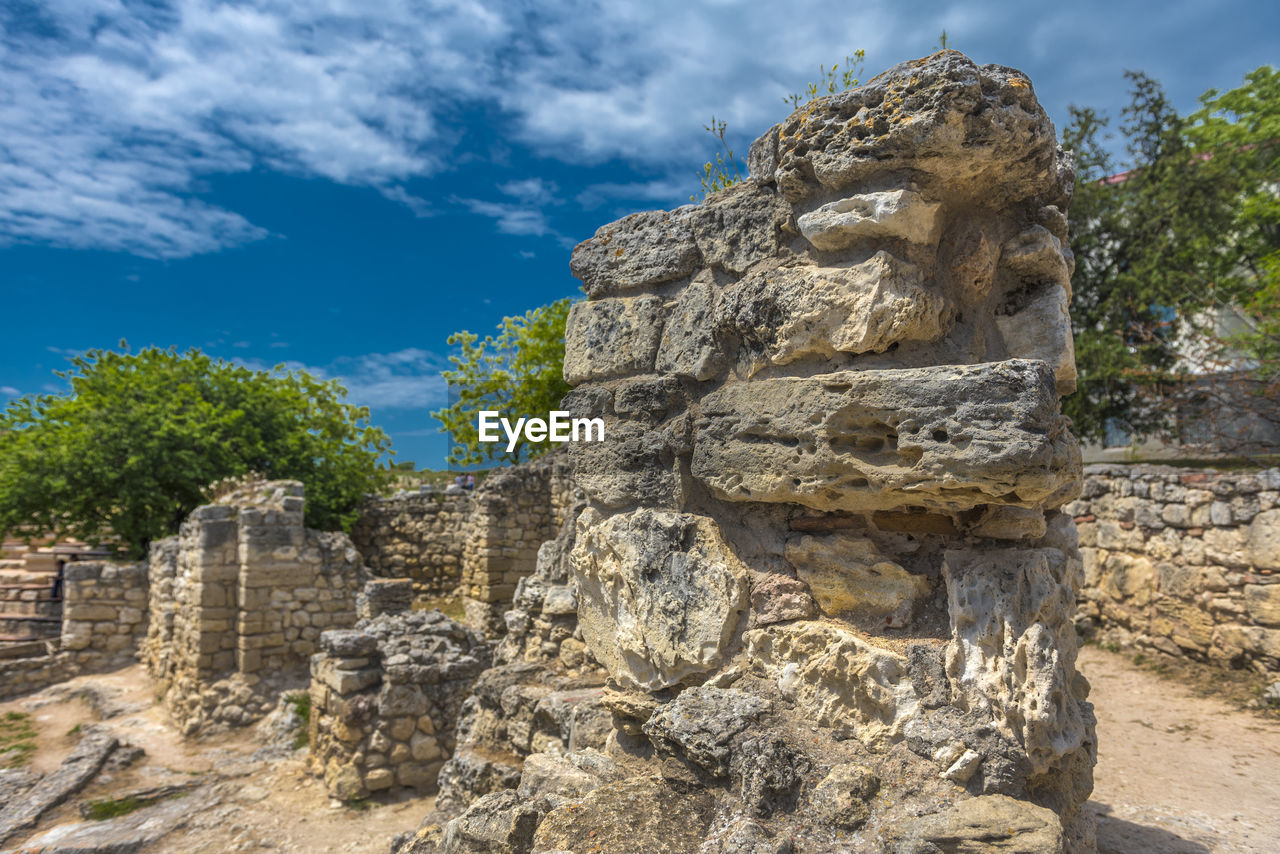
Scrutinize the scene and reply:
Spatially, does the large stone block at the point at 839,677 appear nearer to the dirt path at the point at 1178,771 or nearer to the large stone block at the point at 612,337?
the large stone block at the point at 612,337

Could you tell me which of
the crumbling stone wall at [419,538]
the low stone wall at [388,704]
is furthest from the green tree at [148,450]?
the low stone wall at [388,704]

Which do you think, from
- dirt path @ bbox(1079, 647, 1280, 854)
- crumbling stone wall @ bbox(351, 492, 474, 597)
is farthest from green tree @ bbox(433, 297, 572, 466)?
dirt path @ bbox(1079, 647, 1280, 854)

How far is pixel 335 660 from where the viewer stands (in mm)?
5633

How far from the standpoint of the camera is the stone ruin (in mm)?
1760

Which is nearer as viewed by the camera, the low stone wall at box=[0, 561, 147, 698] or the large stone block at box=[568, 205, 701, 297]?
the large stone block at box=[568, 205, 701, 297]

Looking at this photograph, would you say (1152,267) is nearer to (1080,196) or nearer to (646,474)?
(1080,196)

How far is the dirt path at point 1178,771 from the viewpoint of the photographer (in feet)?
11.4

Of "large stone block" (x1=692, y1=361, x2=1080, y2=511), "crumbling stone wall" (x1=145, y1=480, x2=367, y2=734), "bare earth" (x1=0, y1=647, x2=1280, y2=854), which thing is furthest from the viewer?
"crumbling stone wall" (x1=145, y1=480, x2=367, y2=734)

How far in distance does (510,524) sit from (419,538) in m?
3.19

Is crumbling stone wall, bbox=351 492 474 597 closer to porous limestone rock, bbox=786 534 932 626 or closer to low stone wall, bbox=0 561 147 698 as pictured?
low stone wall, bbox=0 561 147 698

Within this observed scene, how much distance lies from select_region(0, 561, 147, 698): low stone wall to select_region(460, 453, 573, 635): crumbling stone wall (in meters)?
4.49

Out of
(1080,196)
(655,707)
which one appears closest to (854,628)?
(655,707)

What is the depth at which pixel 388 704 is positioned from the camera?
17.9 feet

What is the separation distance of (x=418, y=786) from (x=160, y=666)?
17.5ft
